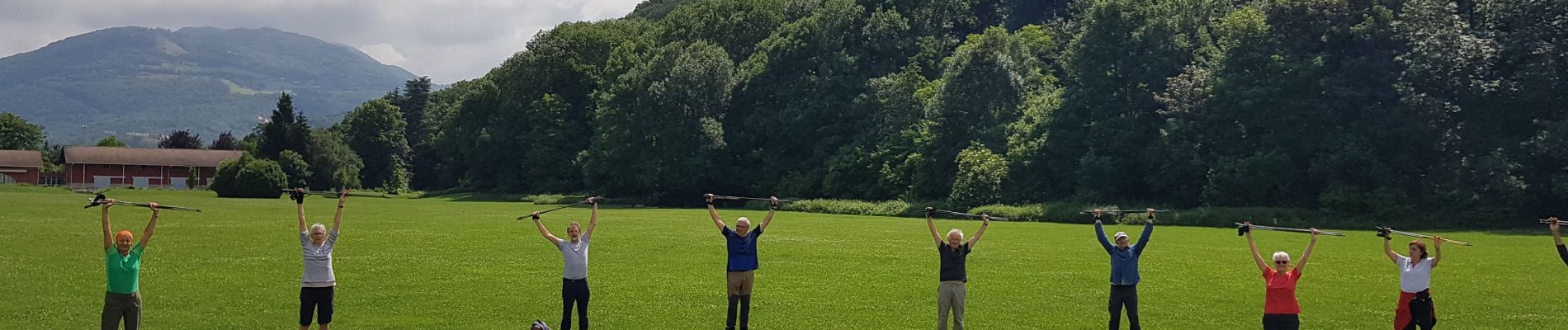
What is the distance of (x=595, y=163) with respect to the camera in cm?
10225

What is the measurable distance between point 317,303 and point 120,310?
2397mm

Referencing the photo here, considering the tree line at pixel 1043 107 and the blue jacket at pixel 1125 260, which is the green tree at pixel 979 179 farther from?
the blue jacket at pixel 1125 260

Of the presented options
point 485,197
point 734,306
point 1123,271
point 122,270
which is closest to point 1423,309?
point 1123,271

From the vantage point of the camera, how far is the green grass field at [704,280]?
71.4 ft

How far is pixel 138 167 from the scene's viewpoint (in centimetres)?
13125

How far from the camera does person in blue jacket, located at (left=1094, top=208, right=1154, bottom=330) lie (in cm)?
1755

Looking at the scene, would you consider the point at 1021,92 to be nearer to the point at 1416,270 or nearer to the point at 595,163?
the point at 595,163

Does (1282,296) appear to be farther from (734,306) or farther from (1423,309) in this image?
(734,306)

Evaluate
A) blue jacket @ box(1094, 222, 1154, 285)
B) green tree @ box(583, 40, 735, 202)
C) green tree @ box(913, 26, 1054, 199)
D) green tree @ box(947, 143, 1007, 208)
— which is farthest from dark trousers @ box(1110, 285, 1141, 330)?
green tree @ box(583, 40, 735, 202)

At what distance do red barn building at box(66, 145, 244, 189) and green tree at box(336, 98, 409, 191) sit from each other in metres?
15.6

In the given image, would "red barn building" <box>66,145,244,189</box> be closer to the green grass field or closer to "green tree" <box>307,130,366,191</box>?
"green tree" <box>307,130,366,191</box>

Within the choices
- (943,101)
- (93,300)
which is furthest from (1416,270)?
(943,101)

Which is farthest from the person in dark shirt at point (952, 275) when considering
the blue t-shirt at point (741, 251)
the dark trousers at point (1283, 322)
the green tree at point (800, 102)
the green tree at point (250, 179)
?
the green tree at point (250, 179)

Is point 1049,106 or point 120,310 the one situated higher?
point 1049,106
